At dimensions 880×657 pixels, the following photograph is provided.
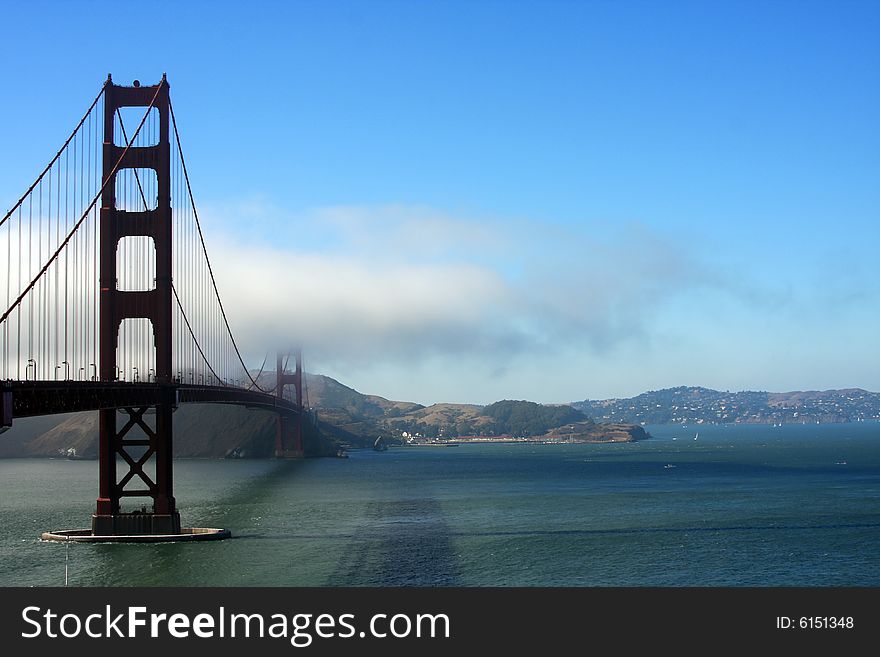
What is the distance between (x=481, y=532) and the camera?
5494cm

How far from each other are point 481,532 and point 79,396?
23637mm

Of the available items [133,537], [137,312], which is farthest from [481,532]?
[137,312]

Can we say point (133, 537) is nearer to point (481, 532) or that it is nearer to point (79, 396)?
point (79, 396)

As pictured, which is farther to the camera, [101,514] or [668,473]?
[668,473]

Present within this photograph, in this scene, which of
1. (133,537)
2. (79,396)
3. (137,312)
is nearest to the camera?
(79,396)

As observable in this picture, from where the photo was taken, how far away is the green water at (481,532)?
134 feet

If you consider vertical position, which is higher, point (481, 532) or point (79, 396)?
point (79, 396)

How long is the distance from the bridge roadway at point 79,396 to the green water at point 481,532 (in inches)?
246

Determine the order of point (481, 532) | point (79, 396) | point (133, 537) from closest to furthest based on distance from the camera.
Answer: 1. point (79, 396)
2. point (133, 537)
3. point (481, 532)

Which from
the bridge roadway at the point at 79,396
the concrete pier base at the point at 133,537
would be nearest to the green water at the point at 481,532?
the concrete pier base at the point at 133,537

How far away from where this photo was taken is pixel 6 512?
6719 centimetres
